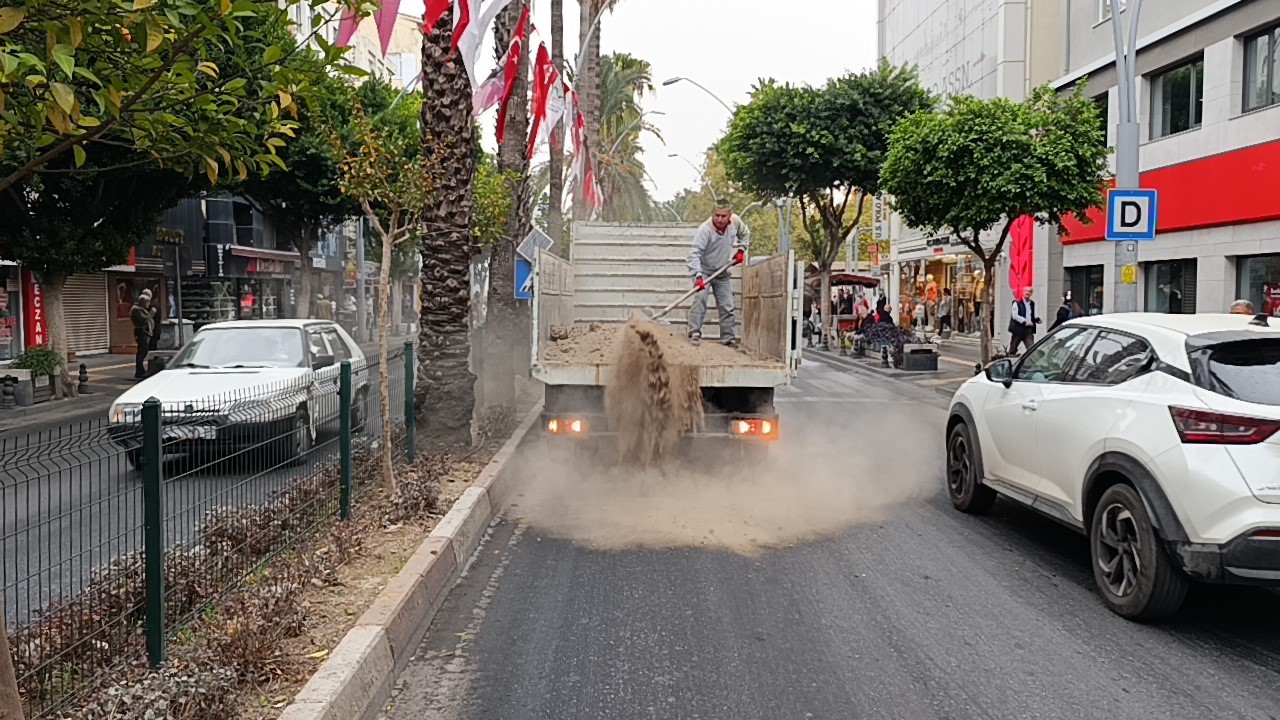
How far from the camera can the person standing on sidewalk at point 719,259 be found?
11641mm

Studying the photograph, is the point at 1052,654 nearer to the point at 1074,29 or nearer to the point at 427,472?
the point at 427,472

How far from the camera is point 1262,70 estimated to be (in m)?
19.6

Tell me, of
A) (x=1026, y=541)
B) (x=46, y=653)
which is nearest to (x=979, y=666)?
(x=1026, y=541)

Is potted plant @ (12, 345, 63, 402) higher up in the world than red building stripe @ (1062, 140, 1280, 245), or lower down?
lower down

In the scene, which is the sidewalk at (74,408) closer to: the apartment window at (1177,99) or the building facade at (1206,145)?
the building facade at (1206,145)

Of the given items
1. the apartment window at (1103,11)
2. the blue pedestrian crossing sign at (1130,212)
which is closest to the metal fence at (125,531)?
the blue pedestrian crossing sign at (1130,212)

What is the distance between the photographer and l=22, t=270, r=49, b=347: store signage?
26.9m

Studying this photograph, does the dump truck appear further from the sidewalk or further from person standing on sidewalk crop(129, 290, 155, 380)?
person standing on sidewalk crop(129, 290, 155, 380)

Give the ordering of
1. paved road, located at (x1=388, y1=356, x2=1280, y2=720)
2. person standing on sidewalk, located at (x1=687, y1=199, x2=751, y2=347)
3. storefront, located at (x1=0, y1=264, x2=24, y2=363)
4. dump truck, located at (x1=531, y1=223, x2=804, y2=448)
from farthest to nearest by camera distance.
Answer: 1. storefront, located at (x1=0, y1=264, x2=24, y2=363)
2. person standing on sidewalk, located at (x1=687, y1=199, x2=751, y2=347)
3. dump truck, located at (x1=531, y1=223, x2=804, y2=448)
4. paved road, located at (x1=388, y1=356, x2=1280, y2=720)

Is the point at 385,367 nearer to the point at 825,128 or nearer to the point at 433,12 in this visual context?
the point at 433,12

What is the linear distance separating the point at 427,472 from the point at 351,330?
38401 mm

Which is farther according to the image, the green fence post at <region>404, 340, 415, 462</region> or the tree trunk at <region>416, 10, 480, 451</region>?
the tree trunk at <region>416, 10, 480, 451</region>

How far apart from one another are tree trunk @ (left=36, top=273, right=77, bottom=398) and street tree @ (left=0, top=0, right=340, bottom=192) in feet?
52.6

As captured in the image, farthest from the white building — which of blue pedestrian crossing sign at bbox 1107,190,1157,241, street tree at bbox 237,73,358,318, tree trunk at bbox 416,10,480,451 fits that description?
street tree at bbox 237,73,358,318
